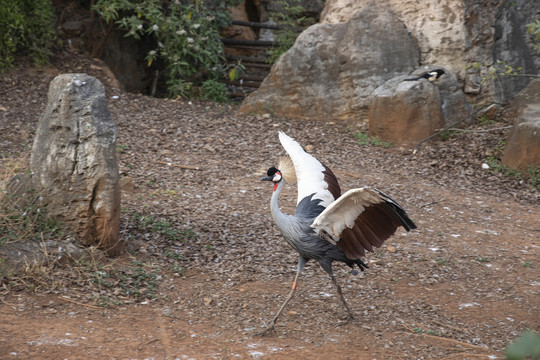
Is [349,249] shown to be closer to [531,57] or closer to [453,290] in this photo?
[453,290]

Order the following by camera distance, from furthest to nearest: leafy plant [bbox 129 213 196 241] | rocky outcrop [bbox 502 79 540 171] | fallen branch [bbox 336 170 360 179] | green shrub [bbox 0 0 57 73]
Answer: green shrub [bbox 0 0 57 73], rocky outcrop [bbox 502 79 540 171], fallen branch [bbox 336 170 360 179], leafy plant [bbox 129 213 196 241]

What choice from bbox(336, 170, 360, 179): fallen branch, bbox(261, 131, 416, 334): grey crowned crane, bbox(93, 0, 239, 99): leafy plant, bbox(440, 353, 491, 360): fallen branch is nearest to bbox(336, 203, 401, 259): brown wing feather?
bbox(261, 131, 416, 334): grey crowned crane

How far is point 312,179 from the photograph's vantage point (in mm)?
4785

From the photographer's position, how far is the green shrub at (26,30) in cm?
931

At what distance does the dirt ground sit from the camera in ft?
13.0

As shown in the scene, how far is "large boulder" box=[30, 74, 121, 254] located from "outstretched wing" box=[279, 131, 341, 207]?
1527 mm

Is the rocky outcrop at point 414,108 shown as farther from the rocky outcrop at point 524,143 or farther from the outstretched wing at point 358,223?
the outstretched wing at point 358,223

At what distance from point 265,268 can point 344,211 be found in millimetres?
1431

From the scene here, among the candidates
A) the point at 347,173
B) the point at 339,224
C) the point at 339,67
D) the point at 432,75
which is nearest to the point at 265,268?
the point at 339,224

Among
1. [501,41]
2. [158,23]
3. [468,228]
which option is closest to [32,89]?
[158,23]

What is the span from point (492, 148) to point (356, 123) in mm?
2210

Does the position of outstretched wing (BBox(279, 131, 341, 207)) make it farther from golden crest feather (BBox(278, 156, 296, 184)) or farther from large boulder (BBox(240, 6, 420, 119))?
large boulder (BBox(240, 6, 420, 119))

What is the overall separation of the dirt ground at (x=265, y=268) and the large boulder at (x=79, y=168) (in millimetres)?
403

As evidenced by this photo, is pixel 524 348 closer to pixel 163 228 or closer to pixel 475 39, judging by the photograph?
pixel 163 228
